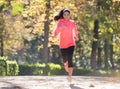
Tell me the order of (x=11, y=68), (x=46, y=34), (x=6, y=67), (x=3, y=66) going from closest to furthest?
(x=3, y=66)
(x=6, y=67)
(x=11, y=68)
(x=46, y=34)

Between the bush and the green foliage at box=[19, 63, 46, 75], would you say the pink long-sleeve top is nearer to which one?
the bush

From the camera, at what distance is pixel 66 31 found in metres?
10.0

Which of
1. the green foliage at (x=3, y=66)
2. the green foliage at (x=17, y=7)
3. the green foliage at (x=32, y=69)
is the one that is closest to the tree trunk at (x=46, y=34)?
the green foliage at (x=32, y=69)

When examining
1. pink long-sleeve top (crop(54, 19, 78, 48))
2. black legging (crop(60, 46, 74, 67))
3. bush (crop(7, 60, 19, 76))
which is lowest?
bush (crop(7, 60, 19, 76))

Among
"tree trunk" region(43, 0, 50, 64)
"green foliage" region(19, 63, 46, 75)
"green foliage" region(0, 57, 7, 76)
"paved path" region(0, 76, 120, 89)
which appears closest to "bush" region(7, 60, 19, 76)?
"green foliage" region(0, 57, 7, 76)

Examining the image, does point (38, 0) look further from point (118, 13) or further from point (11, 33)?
point (11, 33)

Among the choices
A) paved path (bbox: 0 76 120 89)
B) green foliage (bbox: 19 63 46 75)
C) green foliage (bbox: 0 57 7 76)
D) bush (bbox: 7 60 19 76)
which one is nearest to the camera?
paved path (bbox: 0 76 120 89)

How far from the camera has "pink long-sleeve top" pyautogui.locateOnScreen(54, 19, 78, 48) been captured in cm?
996

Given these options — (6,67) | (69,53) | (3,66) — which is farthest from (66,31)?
(6,67)

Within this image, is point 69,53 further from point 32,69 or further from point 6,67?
point 32,69

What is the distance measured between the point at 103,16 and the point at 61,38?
77.2 feet

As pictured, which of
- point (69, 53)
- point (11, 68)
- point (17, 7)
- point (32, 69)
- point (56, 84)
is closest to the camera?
point (56, 84)

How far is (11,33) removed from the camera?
4194 cm

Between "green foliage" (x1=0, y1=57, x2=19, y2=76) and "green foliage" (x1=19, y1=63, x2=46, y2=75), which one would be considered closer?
"green foliage" (x1=0, y1=57, x2=19, y2=76)
